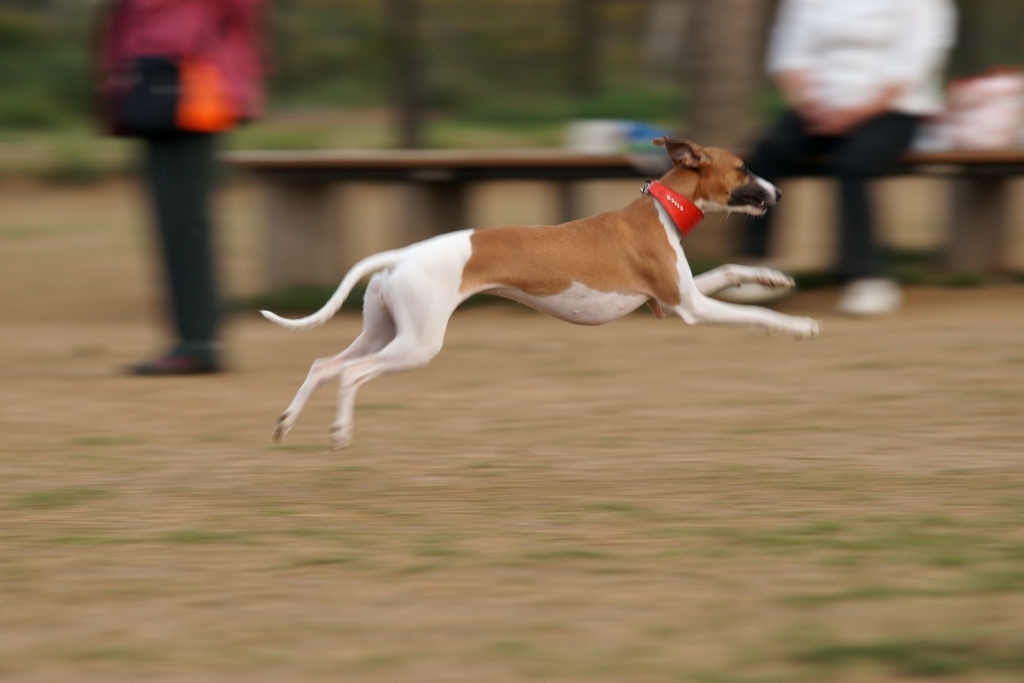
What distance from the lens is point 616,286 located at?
17.7 feet

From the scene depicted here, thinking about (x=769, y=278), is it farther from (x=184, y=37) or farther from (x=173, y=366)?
(x=173, y=366)

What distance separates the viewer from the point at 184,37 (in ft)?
23.0

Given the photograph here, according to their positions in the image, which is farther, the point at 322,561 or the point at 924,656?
the point at 322,561

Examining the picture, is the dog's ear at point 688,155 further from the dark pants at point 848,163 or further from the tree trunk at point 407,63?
the tree trunk at point 407,63

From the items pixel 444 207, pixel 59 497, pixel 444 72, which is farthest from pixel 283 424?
pixel 444 72

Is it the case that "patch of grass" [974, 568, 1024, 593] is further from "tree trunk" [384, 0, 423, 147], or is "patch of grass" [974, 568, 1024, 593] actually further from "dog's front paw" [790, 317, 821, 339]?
"tree trunk" [384, 0, 423, 147]

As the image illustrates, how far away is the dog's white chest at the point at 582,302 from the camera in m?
5.34

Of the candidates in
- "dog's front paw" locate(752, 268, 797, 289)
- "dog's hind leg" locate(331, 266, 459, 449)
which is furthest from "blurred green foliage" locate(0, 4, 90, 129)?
"dog's front paw" locate(752, 268, 797, 289)

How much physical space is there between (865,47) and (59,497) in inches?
226

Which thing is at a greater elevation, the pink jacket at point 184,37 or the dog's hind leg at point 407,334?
the pink jacket at point 184,37

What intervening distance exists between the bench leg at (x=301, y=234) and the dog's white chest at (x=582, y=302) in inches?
209

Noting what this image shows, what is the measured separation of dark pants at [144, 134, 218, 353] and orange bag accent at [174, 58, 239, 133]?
0.19 meters

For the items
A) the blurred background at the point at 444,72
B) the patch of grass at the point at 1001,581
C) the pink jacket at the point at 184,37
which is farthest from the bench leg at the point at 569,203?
the blurred background at the point at 444,72

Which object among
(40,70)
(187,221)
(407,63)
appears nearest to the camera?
(187,221)
